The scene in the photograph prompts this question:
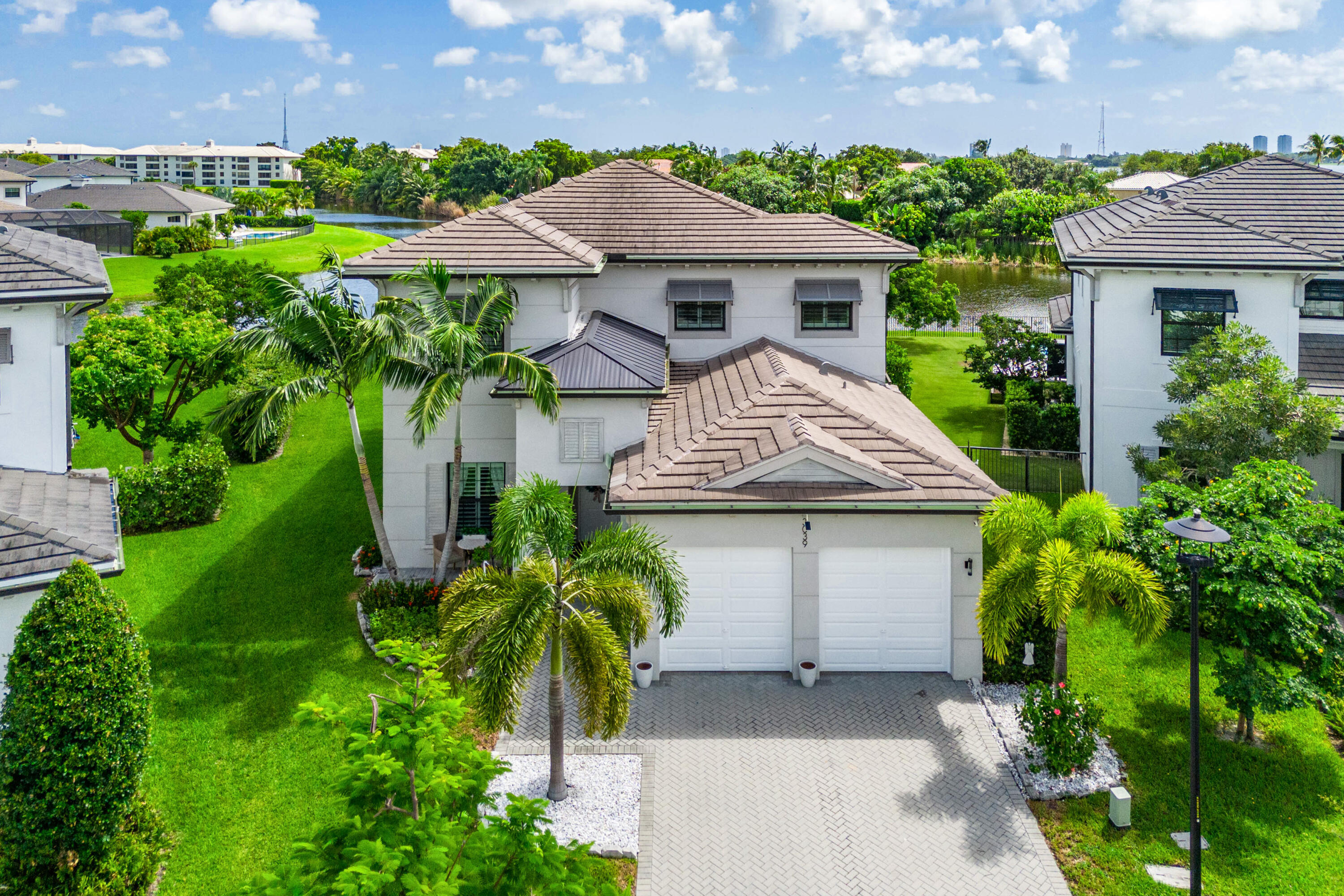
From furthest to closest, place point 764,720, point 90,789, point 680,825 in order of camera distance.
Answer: point 764,720, point 680,825, point 90,789

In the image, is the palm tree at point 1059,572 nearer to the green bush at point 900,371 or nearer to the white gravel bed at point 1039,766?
the white gravel bed at point 1039,766

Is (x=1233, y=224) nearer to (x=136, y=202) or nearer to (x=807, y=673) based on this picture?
(x=807, y=673)

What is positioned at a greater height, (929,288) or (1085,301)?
(929,288)

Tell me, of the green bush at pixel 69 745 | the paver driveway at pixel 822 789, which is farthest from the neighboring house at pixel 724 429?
the green bush at pixel 69 745

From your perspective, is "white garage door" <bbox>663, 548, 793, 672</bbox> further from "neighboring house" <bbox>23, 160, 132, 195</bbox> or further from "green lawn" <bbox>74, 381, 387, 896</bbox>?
"neighboring house" <bbox>23, 160, 132, 195</bbox>

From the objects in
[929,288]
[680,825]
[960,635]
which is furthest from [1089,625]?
[929,288]

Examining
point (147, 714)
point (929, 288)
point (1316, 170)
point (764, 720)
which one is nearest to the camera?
point (147, 714)

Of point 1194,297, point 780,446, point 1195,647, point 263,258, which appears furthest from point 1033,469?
point 263,258

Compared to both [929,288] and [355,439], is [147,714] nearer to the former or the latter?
[355,439]
